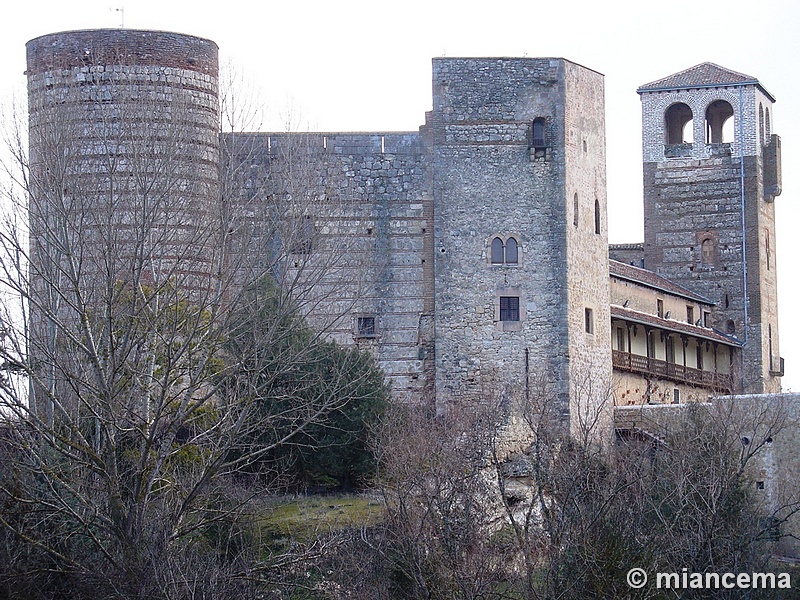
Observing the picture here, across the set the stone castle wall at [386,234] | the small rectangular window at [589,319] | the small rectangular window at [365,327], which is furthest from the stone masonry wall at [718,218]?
the small rectangular window at [365,327]

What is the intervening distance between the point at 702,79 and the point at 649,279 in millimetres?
7958

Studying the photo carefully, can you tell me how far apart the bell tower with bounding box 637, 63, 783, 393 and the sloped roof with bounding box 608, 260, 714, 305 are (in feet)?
2.95

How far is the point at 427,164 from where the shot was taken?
3162cm

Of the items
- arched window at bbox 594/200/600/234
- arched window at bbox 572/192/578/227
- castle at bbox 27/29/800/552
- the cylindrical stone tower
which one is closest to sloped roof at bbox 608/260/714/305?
arched window at bbox 594/200/600/234

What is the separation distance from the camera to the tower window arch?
102 feet

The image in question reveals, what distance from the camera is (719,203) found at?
45344 millimetres

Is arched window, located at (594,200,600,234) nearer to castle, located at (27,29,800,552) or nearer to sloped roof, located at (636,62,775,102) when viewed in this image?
castle, located at (27,29,800,552)

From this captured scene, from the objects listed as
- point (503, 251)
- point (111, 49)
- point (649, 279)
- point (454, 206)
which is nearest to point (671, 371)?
point (649, 279)

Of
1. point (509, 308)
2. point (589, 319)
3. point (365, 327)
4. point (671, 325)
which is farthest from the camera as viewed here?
point (671, 325)

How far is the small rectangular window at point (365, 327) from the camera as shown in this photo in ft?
103

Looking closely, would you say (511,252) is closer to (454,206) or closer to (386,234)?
(454,206)

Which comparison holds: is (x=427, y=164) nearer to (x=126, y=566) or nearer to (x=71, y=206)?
(x=71, y=206)

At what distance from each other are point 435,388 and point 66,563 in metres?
11.1

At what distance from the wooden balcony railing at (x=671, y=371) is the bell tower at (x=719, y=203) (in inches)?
122
